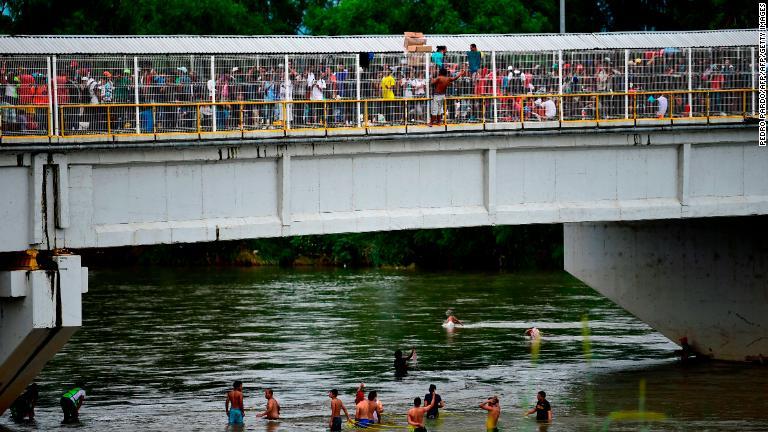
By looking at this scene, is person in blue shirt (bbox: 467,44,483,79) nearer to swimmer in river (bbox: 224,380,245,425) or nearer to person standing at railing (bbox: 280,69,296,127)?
person standing at railing (bbox: 280,69,296,127)

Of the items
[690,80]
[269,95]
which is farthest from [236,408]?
[690,80]

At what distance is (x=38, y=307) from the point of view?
29750mm

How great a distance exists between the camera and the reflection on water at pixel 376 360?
1500 inches

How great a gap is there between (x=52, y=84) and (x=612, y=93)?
12.4 metres

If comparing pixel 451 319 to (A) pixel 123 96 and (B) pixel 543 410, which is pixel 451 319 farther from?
(A) pixel 123 96

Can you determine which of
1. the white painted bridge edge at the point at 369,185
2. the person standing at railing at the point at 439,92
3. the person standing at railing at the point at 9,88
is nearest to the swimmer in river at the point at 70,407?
the white painted bridge edge at the point at 369,185

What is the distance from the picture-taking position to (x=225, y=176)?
32.4 meters

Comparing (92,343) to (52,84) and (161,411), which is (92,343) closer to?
(161,411)

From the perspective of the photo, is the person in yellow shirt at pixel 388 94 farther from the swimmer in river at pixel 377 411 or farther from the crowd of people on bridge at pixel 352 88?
the swimmer in river at pixel 377 411

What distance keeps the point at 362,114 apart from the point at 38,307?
28.9ft

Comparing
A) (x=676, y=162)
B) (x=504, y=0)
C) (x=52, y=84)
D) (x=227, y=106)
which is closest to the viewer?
(x=52, y=84)

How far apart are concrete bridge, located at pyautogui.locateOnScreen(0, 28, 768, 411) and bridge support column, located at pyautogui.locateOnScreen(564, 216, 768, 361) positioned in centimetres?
7

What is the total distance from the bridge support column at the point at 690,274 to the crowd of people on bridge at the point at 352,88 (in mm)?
4933

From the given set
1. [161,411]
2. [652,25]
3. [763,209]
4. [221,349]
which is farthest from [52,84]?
[652,25]
